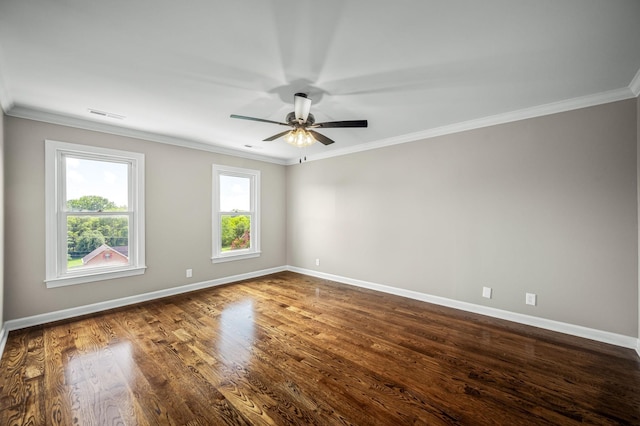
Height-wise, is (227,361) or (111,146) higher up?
(111,146)

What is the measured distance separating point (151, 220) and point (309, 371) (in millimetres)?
3288

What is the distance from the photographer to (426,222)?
153 inches

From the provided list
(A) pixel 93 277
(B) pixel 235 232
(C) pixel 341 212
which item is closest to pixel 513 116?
(C) pixel 341 212

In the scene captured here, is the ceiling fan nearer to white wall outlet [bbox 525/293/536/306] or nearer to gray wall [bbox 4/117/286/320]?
gray wall [bbox 4/117/286/320]

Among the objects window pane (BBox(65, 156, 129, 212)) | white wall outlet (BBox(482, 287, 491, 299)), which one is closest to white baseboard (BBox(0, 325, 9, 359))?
window pane (BBox(65, 156, 129, 212))

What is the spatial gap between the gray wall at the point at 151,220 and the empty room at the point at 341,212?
0.03 m

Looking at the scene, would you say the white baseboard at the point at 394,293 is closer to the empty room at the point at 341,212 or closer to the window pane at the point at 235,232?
the empty room at the point at 341,212

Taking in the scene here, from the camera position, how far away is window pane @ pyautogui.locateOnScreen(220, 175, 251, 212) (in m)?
4.93

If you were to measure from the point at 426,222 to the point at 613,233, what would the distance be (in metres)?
1.86

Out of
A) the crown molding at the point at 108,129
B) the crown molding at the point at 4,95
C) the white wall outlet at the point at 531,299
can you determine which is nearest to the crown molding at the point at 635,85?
the white wall outlet at the point at 531,299

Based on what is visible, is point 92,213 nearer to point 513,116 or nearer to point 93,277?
point 93,277

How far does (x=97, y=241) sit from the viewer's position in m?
3.54

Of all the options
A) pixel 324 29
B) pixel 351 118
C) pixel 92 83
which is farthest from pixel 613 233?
pixel 92 83

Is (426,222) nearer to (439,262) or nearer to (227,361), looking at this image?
(439,262)
